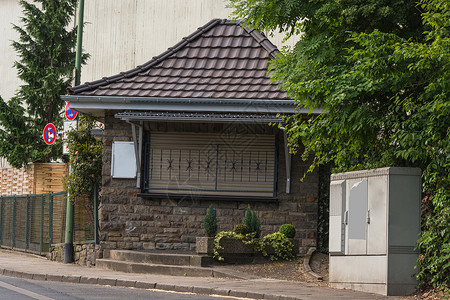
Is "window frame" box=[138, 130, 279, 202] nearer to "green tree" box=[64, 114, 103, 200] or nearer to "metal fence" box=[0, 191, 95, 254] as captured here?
"green tree" box=[64, 114, 103, 200]

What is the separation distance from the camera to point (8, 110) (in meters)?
29.5

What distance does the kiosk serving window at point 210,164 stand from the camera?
59.5ft

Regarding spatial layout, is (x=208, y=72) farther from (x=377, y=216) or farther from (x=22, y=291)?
(x=22, y=291)

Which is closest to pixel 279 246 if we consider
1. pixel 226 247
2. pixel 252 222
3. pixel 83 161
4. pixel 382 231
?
pixel 252 222

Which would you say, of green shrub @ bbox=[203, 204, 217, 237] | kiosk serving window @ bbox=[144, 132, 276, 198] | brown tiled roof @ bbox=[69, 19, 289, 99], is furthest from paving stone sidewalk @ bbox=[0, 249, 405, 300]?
brown tiled roof @ bbox=[69, 19, 289, 99]

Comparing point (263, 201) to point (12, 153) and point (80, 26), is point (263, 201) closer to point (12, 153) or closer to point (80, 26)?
point (80, 26)

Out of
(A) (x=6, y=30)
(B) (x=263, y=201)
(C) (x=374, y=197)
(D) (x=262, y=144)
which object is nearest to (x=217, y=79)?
(D) (x=262, y=144)

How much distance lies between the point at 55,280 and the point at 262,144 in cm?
591

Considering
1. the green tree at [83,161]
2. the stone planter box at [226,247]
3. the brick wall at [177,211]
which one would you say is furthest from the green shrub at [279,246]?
the green tree at [83,161]

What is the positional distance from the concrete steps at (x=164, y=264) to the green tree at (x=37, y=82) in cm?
1343

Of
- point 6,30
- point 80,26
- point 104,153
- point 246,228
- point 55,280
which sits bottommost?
point 55,280

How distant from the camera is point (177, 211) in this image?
18172 millimetres


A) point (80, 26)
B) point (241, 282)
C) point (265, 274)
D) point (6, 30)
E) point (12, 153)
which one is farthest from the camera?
point (6, 30)

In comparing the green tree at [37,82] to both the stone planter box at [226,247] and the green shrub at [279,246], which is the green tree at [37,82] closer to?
the stone planter box at [226,247]
